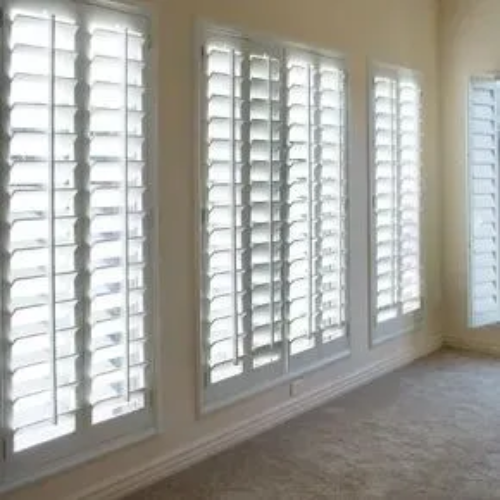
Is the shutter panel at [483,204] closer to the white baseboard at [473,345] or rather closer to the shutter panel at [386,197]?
the white baseboard at [473,345]

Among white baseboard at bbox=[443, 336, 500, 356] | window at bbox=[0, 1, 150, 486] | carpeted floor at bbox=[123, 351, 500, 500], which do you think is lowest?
carpeted floor at bbox=[123, 351, 500, 500]

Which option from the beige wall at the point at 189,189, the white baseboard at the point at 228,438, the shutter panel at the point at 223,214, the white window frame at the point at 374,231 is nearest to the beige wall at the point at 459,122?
the white window frame at the point at 374,231

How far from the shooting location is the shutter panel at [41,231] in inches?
104

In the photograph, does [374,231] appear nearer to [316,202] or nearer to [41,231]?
[316,202]

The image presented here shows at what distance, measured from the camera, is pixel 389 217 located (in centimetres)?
496

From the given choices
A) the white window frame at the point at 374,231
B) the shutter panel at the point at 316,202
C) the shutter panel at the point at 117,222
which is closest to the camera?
the shutter panel at the point at 117,222

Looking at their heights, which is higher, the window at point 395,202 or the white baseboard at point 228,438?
the window at point 395,202

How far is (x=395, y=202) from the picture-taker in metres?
5.01

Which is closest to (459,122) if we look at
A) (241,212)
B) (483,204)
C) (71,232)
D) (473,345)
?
(483,204)

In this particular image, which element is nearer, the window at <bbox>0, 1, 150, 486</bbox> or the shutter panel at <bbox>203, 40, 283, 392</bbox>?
the window at <bbox>0, 1, 150, 486</bbox>

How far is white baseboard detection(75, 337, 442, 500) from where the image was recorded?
3.13 metres

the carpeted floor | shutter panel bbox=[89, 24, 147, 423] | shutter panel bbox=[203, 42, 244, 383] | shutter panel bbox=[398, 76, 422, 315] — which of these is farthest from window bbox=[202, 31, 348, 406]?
shutter panel bbox=[398, 76, 422, 315]

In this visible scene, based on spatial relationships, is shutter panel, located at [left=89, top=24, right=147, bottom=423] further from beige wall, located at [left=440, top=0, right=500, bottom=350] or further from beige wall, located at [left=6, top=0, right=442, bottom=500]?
beige wall, located at [left=440, top=0, right=500, bottom=350]

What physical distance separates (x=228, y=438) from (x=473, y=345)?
8.42 ft
